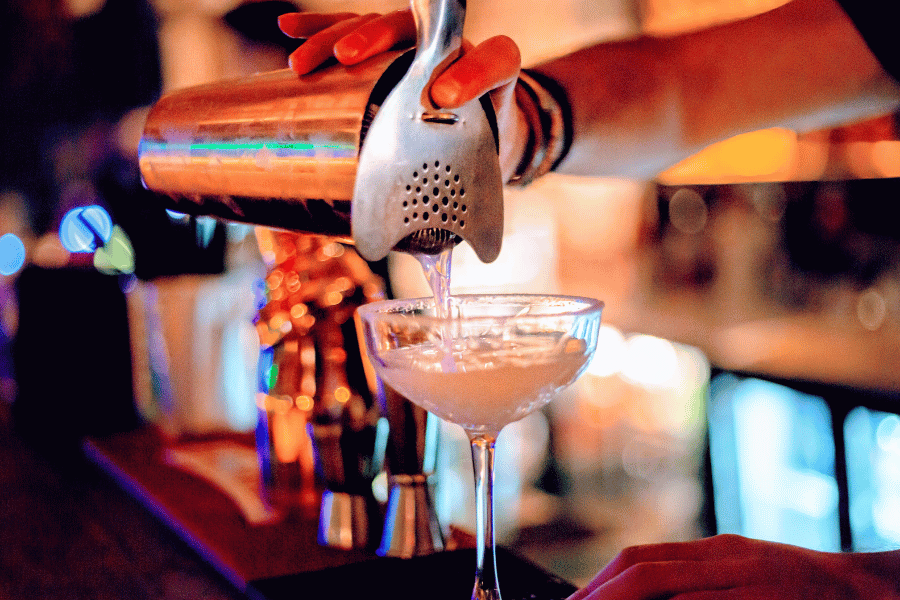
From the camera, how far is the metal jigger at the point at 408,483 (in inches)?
41.7

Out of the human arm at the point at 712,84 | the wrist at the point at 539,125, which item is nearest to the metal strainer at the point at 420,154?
the wrist at the point at 539,125

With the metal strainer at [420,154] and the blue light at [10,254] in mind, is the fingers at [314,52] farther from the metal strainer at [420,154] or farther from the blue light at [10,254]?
the blue light at [10,254]

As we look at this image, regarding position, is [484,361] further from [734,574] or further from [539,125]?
[539,125]

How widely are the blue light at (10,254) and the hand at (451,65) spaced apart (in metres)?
3.26

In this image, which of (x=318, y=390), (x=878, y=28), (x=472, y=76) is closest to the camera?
(x=472, y=76)

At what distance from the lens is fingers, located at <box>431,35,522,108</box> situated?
70 cm

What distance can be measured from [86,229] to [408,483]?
1.48m

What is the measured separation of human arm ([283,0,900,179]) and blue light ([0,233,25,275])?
3057mm

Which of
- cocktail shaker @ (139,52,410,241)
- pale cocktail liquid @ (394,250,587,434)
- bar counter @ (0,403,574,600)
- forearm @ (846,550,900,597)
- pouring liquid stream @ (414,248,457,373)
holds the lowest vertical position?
bar counter @ (0,403,574,600)

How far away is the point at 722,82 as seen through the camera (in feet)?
5.27

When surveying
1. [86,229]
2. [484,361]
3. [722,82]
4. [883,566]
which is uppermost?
[722,82]

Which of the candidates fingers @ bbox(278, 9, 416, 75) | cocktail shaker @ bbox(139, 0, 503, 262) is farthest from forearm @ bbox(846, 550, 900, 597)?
fingers @ bbox(278, 9, 416, 75)

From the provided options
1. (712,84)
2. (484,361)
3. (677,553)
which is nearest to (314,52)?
(484,361)

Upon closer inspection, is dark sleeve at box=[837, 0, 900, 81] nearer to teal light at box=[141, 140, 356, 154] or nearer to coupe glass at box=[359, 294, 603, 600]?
coupe glass at box=[359, 294, 603, 600]
